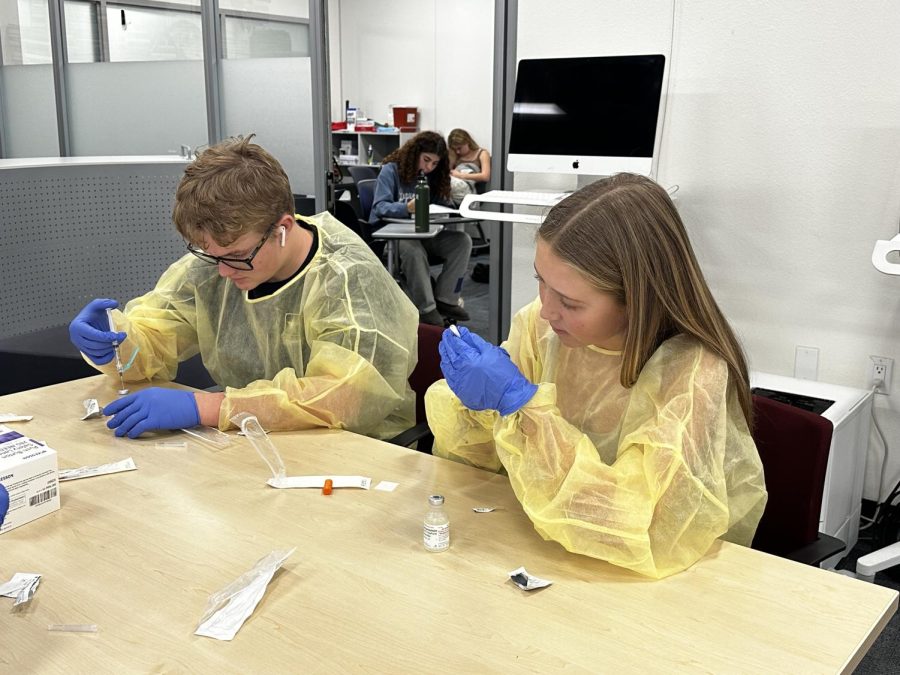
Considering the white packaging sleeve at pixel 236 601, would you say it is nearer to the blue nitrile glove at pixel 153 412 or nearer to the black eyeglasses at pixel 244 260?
the blue nitrile glove at pixel 153 412

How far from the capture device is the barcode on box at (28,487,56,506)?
4.10 feet

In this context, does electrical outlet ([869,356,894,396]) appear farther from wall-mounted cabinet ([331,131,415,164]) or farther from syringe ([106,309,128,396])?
wall-mounted cabinet ([331,131,415,164])

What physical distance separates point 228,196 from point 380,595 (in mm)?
899

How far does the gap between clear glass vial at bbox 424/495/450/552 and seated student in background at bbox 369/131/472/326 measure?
2904 millimetres

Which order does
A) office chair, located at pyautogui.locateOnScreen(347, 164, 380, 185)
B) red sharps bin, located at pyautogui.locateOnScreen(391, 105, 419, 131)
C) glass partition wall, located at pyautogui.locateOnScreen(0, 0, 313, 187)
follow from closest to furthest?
glass partition wall, located at pyautogui.locateOnScreen(0, 0, 313, 187) → red sharps bin, located at pyautogui.locateOnScreen(391, 105, 419, 131) → office chair, located at pyautogui.locateOnScreen(347, 164, 380, 185)

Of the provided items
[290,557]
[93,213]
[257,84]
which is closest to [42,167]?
[93,213]

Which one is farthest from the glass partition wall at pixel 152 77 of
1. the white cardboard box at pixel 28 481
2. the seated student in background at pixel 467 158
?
the white cardboard box at pixel 28 481

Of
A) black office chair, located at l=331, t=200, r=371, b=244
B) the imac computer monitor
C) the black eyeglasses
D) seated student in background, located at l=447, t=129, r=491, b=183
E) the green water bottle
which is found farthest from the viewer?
black office chair, located at l=331, t=200, r=371, b=244

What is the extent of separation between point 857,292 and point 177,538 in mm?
2254

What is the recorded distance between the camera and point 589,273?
1233 millimetres

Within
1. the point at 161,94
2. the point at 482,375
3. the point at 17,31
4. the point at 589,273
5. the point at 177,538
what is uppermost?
the point at 17,31

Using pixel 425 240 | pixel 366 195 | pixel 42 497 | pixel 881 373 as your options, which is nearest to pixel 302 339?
pixel 42 497

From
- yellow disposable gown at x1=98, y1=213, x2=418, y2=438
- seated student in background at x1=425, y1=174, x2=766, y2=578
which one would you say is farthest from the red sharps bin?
seated student in background at x1=425, y1=174, x2=766, y2=578

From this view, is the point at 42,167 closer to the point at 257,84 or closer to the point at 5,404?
the point at 257,84
